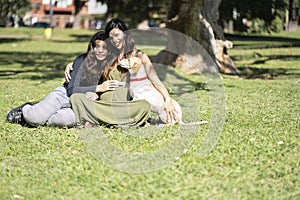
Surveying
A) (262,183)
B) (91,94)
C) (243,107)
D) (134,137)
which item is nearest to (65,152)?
(134,137)

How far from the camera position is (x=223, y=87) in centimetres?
1162

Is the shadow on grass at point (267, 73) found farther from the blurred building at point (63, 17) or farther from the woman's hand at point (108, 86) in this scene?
the blurred building at point (63, 17)

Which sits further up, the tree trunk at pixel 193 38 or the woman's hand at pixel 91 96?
the woman's hand at pixel 91 96

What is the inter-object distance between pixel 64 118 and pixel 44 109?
0.29 m

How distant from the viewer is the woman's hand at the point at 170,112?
21.8 feet

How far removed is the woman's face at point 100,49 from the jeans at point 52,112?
0.63 meters

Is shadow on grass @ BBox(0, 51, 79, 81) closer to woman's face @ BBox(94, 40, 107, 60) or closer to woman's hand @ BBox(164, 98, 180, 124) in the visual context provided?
woman's face @ BBox(94, 40, 107, 60)

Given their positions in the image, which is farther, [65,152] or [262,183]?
[65,152]

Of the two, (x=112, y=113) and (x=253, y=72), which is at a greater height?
(x=112, y=113)

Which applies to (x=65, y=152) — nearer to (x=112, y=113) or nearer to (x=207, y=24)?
(x=112, y=113)

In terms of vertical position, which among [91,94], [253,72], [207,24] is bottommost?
[253,72]

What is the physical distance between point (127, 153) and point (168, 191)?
3.86 ft

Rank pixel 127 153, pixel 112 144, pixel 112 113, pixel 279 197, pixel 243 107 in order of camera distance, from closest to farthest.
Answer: pixel 279 197 → pixel 127 153 → pixel 112 144 → pixel 112 113 → pixel 243 107

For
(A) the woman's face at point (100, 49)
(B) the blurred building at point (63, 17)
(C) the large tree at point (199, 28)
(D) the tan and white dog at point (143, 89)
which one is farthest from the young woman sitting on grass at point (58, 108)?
(B) the blurred building at point (63, 17)
